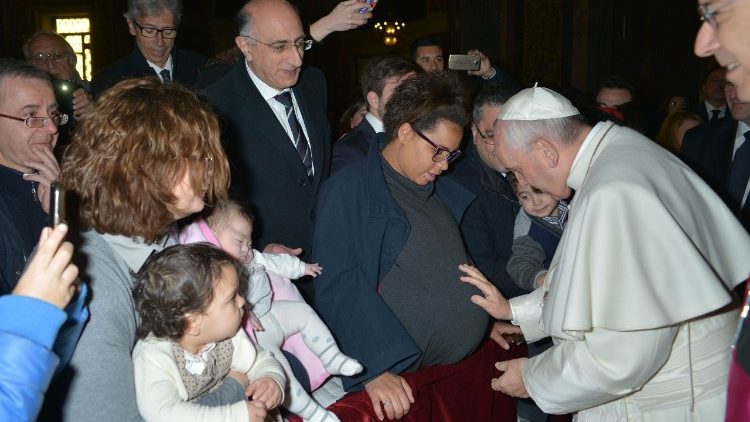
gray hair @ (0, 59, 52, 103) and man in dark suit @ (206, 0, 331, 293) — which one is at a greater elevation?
gray hair @ (0, 59, 52, 103)

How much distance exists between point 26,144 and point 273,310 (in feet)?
4.24

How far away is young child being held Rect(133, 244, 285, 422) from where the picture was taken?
76.4 inches

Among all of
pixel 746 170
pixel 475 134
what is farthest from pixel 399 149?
pixel 746 170

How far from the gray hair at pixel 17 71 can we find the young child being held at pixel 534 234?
2314mm

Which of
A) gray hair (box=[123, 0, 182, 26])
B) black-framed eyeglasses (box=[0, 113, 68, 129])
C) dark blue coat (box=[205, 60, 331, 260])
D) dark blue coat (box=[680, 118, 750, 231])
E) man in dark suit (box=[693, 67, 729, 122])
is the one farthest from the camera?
man in dark suit (box=[693, 67, 729, 122])

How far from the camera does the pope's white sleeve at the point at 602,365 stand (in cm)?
223

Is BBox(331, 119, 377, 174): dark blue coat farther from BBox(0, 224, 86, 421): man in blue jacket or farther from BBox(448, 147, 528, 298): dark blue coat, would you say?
BBox(0, 224, 86, 421): man in blue jacket

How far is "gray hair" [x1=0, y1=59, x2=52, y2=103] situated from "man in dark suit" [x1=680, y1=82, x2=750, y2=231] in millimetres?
4049

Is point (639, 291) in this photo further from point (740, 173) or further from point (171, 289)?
point (740, 173)

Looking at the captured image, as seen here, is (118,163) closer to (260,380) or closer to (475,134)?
(260,380)

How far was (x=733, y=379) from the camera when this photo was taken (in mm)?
1315

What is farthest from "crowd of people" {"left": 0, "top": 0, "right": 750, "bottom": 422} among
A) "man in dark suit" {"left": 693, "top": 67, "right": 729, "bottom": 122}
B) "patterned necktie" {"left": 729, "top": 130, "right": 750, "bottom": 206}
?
"man in dark suit" {"left": 693, "top": 67, "right": 729, "bottom": 122}

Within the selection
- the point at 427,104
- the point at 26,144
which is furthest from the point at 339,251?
the point at 26,144

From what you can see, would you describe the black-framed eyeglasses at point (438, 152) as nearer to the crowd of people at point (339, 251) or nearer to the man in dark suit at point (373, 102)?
the crowd of people at point (339, 251)
